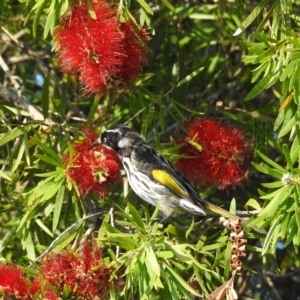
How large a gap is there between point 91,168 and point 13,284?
0.68 metres

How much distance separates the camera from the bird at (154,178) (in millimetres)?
4465

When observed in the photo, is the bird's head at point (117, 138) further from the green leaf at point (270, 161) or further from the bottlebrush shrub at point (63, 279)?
the green leaf at point (270, 161)

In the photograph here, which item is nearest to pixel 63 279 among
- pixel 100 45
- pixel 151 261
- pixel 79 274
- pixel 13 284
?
pixel 79 274

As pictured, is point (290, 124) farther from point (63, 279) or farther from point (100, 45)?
point (63, 279)

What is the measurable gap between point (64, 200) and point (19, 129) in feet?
1.14

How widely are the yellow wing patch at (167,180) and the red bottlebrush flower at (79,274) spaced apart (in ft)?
2.53

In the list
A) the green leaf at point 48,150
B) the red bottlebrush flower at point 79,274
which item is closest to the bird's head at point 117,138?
the green leaf at point 48,150

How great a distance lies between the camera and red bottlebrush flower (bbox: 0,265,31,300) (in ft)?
11.8

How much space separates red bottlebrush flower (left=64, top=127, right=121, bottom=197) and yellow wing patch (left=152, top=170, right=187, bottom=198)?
284 mm

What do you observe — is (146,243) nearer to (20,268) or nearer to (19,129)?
(20,268)

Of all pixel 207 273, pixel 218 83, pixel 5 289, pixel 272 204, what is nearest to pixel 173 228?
pixel 207 273

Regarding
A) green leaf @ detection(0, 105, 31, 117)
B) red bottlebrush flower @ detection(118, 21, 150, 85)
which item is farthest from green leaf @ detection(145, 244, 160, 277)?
green leaf @ detection(0, 105, 31, 117)

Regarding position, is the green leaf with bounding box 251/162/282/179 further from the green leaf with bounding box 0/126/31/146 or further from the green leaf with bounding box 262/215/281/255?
the green leaf with bounding box 0/126/31/146

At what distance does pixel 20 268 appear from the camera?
12.4ft
